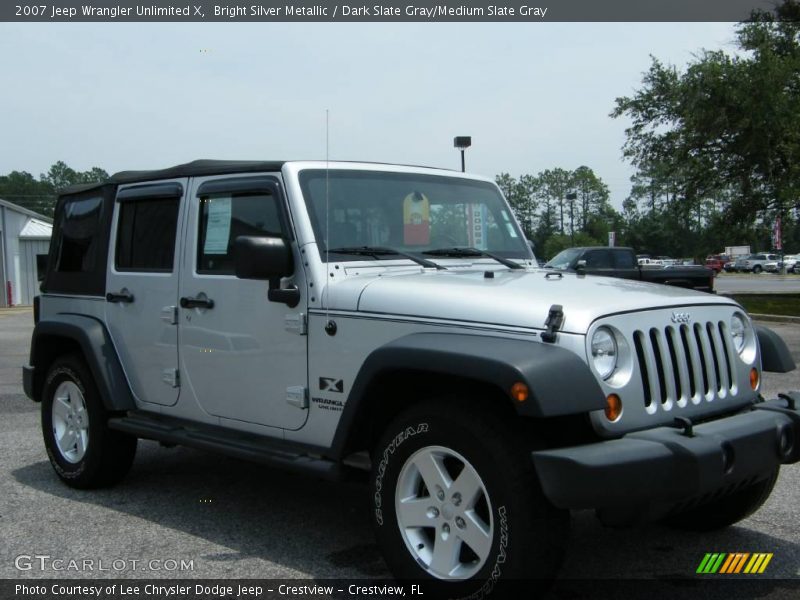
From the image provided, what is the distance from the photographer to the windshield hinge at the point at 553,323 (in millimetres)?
3340

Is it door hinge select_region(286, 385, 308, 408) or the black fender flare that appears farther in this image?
door hinge select_region(286, 385, 308, 408)

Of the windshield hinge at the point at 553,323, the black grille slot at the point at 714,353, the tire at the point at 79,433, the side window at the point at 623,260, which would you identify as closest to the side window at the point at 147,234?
the tire at the point at 79,433

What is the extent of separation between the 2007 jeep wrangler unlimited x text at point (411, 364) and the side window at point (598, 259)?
1728 cm

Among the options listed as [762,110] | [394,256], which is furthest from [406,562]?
[762,110]

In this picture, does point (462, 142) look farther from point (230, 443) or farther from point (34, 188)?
point (34, 188)

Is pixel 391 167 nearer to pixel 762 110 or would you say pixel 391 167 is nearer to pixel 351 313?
pixel 351 313

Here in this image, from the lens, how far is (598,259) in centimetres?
2236

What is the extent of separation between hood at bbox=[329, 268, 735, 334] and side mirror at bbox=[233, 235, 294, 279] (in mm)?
283

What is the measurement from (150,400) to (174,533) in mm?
894

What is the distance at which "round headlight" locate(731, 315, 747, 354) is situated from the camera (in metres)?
4.06

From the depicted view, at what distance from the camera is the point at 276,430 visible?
14.4 feet

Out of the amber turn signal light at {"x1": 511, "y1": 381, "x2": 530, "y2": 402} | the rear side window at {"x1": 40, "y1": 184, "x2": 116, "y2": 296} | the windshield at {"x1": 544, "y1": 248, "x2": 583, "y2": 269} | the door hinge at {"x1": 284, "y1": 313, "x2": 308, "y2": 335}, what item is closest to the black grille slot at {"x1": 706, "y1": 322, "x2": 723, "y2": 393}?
the amber turn signal light at {"x1": 511, "y1": 381, "x2": 530, "y2": 402}

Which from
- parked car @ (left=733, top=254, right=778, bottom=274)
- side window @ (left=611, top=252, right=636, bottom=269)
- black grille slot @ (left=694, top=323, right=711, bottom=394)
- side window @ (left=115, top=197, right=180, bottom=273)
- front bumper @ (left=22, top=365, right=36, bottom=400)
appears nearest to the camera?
black grille slot @ (left=694, top=323, right=711, bottom=394)

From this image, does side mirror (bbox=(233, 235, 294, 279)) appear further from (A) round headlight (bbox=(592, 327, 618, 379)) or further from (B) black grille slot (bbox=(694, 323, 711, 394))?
(B) black grille slot (bbox=(694, 323, 711, 394))
